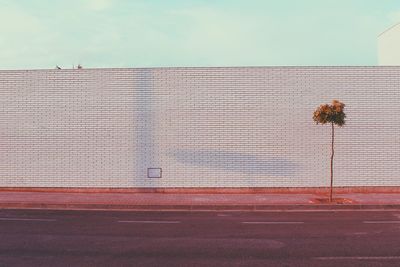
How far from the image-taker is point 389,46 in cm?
2627

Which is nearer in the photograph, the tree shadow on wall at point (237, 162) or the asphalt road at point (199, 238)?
the asphalt road at point (199, 238)

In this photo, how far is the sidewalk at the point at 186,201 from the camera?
1609 centimetres

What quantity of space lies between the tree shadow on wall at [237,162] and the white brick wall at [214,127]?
42 mm

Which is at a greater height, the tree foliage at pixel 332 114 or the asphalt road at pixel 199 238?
the tree foliage at pixel 332 114

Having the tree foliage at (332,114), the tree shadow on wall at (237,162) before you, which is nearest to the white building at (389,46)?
the tree foliage at (332,114)

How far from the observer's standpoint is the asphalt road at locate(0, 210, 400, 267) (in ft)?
27.0

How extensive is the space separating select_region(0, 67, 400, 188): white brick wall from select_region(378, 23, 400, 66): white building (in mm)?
5800

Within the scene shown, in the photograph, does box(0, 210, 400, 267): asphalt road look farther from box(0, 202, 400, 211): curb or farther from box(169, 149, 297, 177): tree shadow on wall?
box(169, 149, 297, 177): tree shadow on wall

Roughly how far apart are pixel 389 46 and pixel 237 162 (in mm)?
12551

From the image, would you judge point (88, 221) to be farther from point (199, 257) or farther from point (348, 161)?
point (348, 161)

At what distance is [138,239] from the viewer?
10.3 meters

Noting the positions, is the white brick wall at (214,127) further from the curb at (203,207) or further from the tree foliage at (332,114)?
the curb at (203,207)

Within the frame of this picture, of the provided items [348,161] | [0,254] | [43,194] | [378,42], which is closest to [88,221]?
[0,254]

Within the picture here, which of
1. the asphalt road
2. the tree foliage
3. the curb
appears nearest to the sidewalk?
the curb
